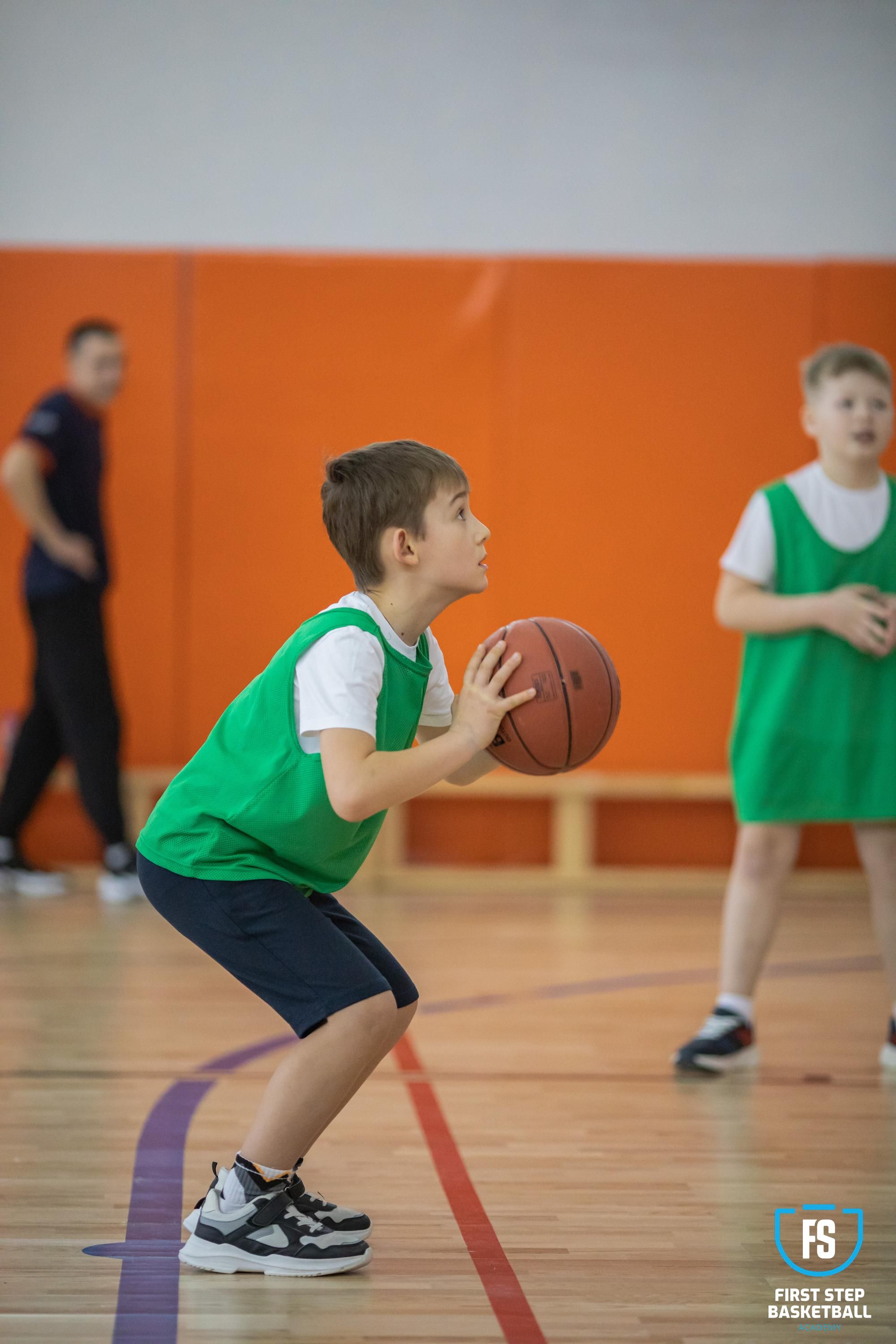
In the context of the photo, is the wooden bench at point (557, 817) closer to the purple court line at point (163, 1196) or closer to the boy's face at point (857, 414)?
the purple court line at point (163, 1196)

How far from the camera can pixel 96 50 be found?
187 inches

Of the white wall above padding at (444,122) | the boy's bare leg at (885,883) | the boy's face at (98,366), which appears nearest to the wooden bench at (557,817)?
the boy's face at (98,366)

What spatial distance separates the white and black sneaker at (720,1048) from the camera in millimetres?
2562

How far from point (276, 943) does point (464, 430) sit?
3.32 meters

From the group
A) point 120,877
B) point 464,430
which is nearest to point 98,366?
point 464,430

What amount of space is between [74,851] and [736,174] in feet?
11.1

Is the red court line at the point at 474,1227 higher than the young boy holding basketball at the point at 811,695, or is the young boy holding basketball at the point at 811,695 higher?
the young boy holding basketball at the point at 811,695

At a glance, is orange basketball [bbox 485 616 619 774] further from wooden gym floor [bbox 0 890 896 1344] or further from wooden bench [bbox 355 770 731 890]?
wooden bench [bbox 355 770 731 890]

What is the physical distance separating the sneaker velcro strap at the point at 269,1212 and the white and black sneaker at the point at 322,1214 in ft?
0.06

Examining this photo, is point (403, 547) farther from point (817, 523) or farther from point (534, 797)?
point (534, 797)

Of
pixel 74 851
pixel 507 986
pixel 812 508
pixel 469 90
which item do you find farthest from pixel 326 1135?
pixel 469 90

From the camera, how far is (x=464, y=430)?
475cm

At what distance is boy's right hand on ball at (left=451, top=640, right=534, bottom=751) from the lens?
165 centimetres

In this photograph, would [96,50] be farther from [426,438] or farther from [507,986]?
[507,986]
